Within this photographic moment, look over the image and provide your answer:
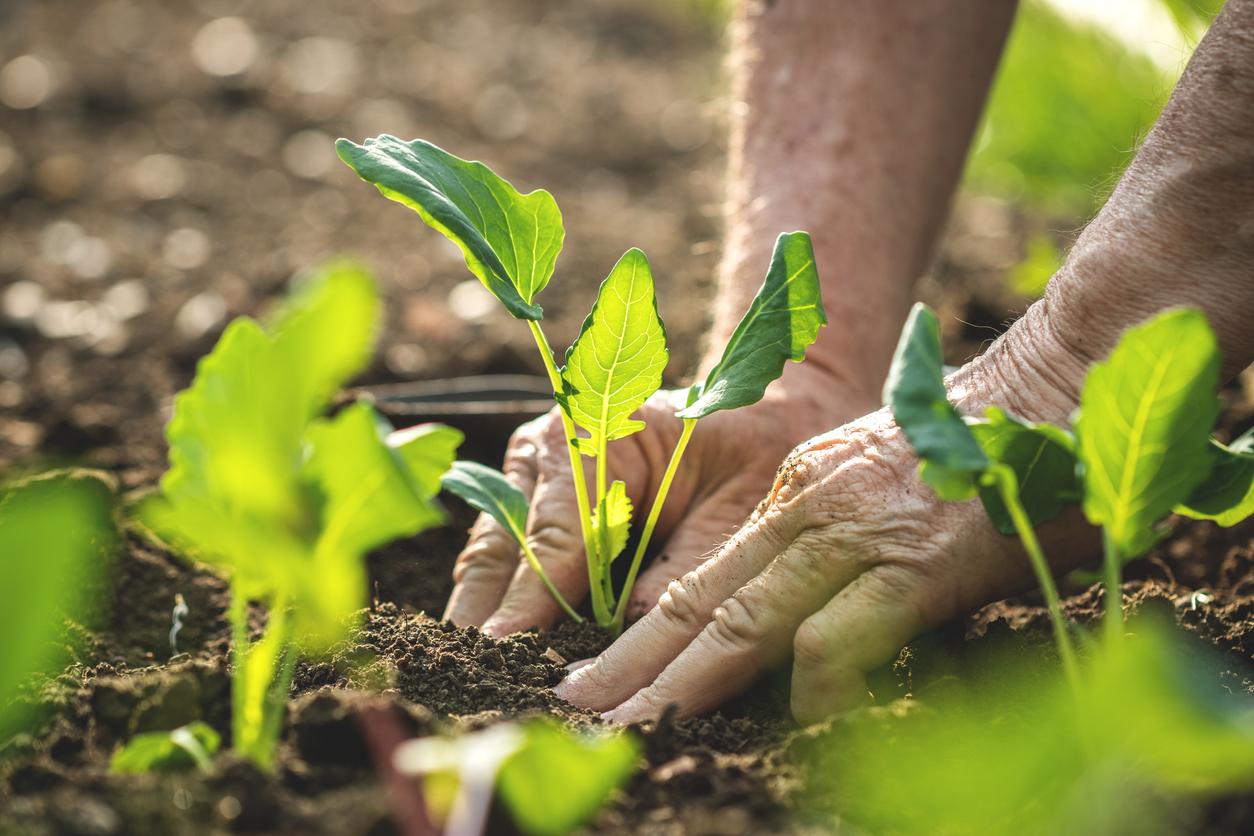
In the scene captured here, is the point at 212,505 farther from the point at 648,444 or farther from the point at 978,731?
the point at 648,444

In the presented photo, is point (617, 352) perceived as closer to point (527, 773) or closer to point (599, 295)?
point (599, 295)

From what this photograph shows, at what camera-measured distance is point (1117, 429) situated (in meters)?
1.01

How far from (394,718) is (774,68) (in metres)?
1.69

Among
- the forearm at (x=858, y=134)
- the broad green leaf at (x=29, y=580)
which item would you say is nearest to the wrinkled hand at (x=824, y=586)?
the broad green leaf at (x=29, y=580)

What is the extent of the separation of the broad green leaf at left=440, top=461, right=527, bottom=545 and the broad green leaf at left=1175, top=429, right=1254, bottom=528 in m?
0.75

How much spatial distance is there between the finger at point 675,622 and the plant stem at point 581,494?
0.11 m

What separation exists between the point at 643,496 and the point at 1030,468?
0.74m

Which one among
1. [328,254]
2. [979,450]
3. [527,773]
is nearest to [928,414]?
[979,450]

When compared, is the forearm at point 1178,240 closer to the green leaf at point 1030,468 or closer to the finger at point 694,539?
the green leaf at point 1030,468

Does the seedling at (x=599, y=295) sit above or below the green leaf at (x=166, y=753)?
above

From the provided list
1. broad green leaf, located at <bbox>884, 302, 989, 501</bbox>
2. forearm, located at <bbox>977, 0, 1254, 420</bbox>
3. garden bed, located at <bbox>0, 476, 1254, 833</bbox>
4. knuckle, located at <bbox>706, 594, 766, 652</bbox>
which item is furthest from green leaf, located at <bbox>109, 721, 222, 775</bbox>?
forearm, located at <bbox>977, 0, 1254, 420</bbox>

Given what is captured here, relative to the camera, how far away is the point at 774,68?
2.36 m

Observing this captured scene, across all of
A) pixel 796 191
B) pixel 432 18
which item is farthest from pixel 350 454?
pixel 432 18

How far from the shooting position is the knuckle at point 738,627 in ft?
4.38
